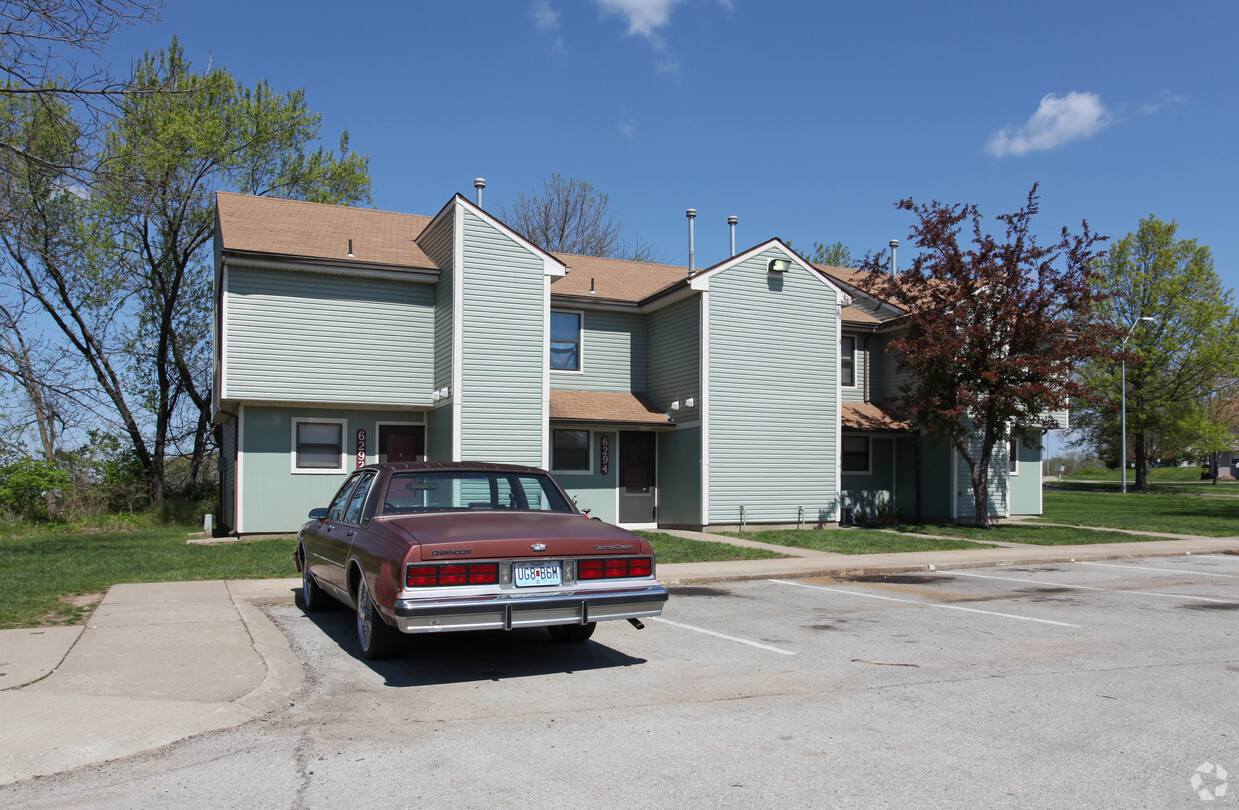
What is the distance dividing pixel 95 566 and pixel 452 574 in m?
9.32

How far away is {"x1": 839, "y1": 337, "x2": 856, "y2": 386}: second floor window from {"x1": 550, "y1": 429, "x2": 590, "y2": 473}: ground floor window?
703cm

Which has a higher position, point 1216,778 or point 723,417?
point 723,417

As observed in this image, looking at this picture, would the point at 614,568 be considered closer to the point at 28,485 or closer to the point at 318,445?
the point at 318,445

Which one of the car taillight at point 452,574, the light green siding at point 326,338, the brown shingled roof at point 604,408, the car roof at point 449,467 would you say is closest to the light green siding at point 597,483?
the brown shingled roof at point 604,408

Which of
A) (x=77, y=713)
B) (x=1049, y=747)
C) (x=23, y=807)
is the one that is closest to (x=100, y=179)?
(x=77, y=713)

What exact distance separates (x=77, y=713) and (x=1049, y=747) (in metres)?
5.65

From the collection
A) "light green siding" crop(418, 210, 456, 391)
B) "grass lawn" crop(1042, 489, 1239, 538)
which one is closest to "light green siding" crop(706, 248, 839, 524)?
"light green siding" crop(418, 210, 456, 391)

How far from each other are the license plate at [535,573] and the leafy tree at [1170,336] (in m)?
41.9

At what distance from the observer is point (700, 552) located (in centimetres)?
1563

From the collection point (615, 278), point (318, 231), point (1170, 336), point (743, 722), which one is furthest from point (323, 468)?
point (1170, 336)

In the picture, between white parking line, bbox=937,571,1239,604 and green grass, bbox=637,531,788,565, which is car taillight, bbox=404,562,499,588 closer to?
green grass, bbox=637,531,788,565

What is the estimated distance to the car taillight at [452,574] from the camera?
21.1ft

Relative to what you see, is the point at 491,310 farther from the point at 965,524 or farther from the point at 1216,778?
the point at 1216,778

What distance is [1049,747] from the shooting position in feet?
16.8
